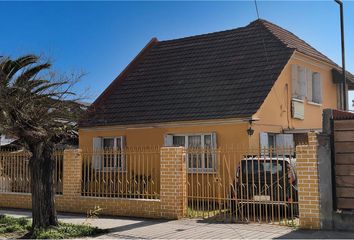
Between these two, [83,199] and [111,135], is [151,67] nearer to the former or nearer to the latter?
[111,135]

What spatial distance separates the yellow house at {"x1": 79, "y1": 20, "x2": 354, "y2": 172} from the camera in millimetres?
15328

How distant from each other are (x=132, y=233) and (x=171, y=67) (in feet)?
35.3

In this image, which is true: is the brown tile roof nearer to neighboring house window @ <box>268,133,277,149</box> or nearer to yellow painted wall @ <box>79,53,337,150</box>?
yellow painted wall @ <box>79,53,337,150</box>

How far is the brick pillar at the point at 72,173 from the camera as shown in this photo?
43.4 feet

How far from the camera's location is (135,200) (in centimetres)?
1198

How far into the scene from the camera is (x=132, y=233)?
32.1 feet

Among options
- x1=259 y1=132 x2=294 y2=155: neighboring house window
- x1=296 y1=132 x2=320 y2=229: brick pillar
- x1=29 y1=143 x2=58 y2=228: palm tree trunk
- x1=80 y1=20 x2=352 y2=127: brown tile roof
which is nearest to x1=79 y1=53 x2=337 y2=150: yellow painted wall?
x1=259 y1=132 x2=294 y2=155: neighboring house window

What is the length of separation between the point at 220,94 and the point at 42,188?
8.01 meters

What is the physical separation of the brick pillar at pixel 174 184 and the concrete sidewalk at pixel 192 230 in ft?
1.19

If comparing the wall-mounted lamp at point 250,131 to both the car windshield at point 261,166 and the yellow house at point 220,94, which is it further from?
the car windshield at point 261,166

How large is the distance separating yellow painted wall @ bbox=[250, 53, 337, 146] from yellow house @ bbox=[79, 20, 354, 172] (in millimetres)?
36

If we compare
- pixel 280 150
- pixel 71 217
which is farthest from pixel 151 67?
pixel 280 150

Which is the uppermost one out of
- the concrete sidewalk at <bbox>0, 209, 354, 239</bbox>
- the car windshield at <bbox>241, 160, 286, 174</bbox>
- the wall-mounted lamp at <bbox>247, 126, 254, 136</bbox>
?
the wall-mounted lamp at <bbox>247, 126, 254, 136</bbox>

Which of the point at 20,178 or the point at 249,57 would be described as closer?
the point at 20,178
